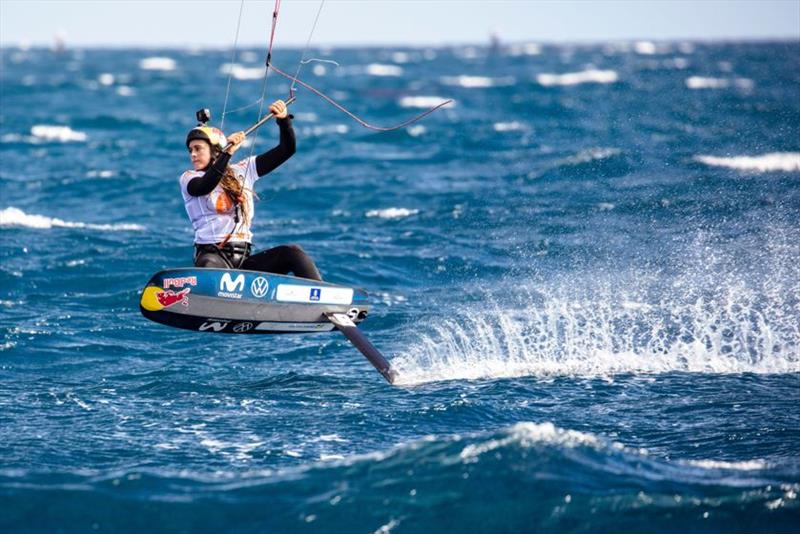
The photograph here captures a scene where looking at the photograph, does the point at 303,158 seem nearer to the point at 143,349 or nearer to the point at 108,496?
the point at 143,349

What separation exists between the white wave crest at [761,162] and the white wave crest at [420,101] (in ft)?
78.0

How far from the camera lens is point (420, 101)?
5319 centimetres

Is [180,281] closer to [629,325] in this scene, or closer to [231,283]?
[231,283]

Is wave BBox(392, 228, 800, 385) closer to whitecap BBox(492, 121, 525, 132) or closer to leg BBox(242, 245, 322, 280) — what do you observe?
leg BBox(242, 245, 322, 280)

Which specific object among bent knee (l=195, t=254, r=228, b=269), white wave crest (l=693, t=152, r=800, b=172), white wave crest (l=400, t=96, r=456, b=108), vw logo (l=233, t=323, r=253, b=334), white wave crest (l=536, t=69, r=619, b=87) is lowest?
vw logo (l=233, t=323, r=253, b=334)

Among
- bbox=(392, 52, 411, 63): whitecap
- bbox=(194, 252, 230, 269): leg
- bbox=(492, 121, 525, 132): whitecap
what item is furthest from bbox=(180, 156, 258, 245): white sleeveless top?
bbox=(392, 52, 411, 63): whitecap

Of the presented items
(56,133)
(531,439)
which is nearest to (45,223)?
(531,439)

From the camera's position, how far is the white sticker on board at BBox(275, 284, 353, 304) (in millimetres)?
9547

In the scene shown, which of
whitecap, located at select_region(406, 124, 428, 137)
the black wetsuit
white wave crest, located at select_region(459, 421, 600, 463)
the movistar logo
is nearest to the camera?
white wave crest, located at select_region(459, 421, 600, 463)

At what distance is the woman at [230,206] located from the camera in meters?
9.25

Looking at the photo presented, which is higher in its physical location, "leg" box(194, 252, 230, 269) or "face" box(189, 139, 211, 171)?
"face" box(189, 139, 211, 171)

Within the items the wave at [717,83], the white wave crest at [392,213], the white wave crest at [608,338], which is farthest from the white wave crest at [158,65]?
the white wave crest at [608,338]

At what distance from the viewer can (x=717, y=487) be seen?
727 cm

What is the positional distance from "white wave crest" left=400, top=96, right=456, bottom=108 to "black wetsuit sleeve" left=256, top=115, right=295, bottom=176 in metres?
38.5
